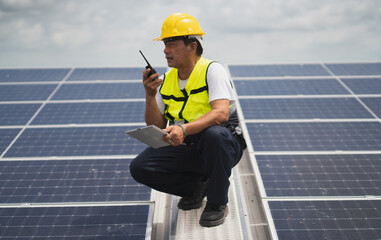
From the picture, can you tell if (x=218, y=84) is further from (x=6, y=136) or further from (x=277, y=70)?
(x=277, y=70)

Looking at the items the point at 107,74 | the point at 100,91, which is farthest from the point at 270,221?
the point at 107,74

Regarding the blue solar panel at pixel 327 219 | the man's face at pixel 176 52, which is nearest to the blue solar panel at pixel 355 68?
the blue solar panel at pixel 327 219

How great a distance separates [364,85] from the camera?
7.77 meters

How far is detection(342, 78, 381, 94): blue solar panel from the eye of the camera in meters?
7.45

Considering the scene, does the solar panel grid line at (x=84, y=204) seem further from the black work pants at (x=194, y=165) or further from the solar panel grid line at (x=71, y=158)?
the solar panel grid line at (x=71, y=158)

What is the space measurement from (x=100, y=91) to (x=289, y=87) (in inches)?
176

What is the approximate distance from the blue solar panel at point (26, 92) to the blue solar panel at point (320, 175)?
17.7 feet

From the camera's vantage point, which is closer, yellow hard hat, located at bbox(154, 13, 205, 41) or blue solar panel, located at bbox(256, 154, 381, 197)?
yellow hard hat, located at bbox(154, 13, 205, 41)

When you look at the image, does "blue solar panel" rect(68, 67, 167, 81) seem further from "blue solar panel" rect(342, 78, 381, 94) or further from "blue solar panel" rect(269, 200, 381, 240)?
"blue solar panel" rect(269, 200, 381, 240)

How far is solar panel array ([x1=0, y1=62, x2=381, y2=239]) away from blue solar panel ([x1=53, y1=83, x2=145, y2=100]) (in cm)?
2

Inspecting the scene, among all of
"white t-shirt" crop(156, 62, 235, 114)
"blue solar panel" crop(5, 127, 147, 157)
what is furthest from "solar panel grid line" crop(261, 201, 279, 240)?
"blue solar panel" crop(5, 127, 147, 157)

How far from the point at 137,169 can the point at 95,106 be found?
12.9 feet

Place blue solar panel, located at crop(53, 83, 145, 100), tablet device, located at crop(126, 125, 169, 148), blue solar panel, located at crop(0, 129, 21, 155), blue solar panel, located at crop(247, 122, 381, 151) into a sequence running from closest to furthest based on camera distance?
1. tablet device, located at crop(126, 125, 169, 148)
2. blue solar panel, located at crop(247, 122, 381, 151)
3. blue solar panel, located at crop(0, 129, 21, 155)
4. blue solar panel, located at crop(53, 83, 145, 100)

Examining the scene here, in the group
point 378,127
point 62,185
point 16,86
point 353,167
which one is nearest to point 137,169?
point 62,185
